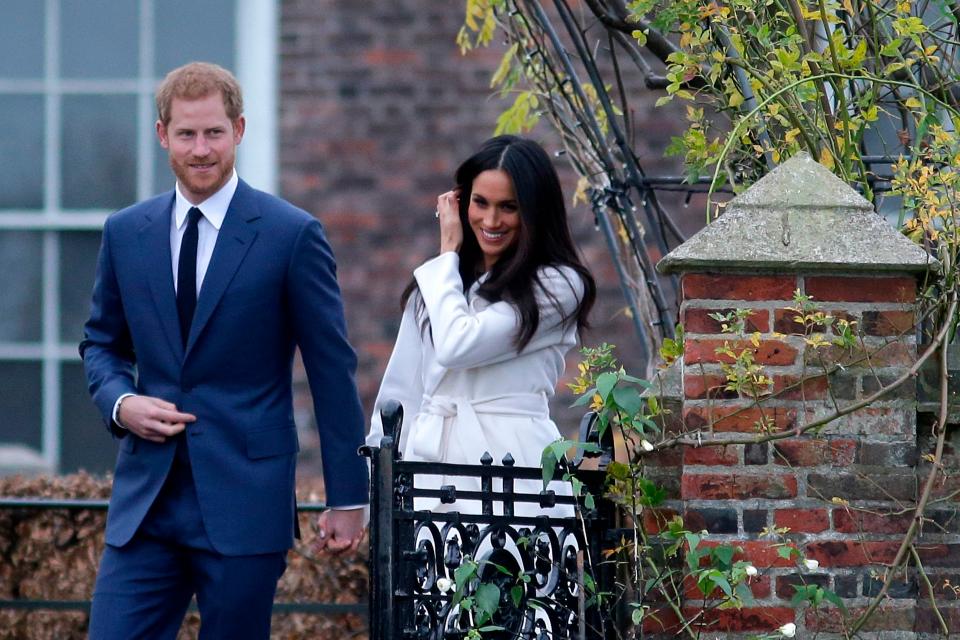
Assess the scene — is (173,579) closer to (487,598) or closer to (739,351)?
(487,598)

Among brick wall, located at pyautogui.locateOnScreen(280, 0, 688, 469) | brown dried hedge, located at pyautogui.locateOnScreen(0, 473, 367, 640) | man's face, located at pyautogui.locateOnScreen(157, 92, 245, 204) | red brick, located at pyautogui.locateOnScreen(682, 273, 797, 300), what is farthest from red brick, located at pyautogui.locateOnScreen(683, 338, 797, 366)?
brick wall, located at pyautogui.locateOnScreen(280, 0, 688, 469)

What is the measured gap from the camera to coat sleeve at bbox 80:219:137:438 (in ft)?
13.2

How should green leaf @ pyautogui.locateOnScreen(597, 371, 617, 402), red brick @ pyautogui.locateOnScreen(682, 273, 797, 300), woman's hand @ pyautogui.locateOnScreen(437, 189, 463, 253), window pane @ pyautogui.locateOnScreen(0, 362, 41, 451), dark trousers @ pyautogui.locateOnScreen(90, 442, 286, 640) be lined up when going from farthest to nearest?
window pane @ pyautogui.locateOnScreen(0, 362, 41, 451), woman's hand @ pyautogui.locateOnScreen(437, 189, 463, 253), dark trousers @ pyautogui.locateOnScreen(90, 442, 286, 640), red brick @ pyautogui.locateOnScreen(682, 273, 797, 300), green leaf @ pyautogui.locateOnScreen(597, 371, 617, 402)

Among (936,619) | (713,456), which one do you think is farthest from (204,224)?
(936,619)

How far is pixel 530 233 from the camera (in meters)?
4.06

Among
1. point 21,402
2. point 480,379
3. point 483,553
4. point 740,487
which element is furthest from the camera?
point 21,402

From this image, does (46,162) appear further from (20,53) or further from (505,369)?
(505,369)

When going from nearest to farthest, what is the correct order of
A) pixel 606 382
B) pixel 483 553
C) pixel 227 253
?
pixel 606 382, pixel 483 553, pixel 227 253

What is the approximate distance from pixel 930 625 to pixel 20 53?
5095mm

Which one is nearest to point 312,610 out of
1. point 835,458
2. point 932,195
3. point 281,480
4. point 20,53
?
point 281,480

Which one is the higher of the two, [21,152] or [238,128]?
[21,152]

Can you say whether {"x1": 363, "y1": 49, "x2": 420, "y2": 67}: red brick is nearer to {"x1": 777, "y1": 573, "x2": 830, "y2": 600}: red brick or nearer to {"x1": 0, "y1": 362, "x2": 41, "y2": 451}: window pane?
{"x1": 0, "y1": 362, "x2": 41, "y2": 451}: window pane

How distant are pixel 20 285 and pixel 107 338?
130 inches

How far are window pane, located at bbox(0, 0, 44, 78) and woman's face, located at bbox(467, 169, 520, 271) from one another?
12.4ft
